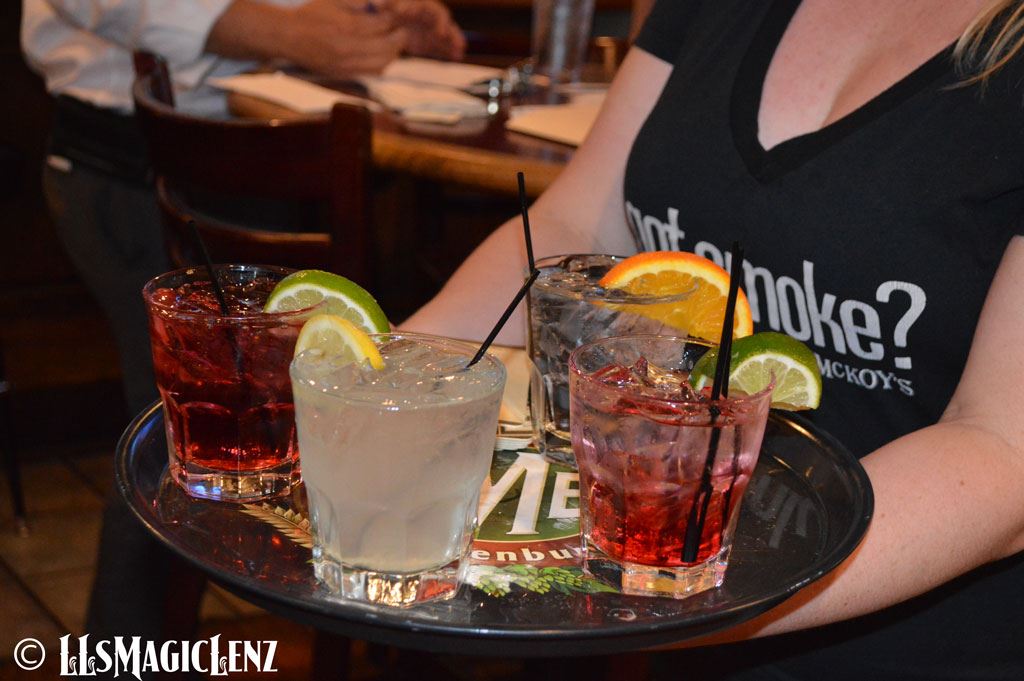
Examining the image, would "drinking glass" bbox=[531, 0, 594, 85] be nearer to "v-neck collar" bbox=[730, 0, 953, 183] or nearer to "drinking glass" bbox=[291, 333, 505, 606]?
"v-neck collar" bbox=[730, 0, 953, 183]

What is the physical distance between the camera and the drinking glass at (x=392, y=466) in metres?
0.80

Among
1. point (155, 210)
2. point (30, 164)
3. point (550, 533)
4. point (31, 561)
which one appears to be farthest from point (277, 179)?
point (30, 164)

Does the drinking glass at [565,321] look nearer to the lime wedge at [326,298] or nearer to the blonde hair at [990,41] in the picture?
the lime wedge at [326,298]

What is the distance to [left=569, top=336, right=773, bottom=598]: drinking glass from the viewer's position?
829 millimetres

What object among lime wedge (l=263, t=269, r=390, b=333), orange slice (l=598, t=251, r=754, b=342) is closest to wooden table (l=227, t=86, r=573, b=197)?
orange slice (l=598, t=251, r=754, b=342)

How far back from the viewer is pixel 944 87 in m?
1.16

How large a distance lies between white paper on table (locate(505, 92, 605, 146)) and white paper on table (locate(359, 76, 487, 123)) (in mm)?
90

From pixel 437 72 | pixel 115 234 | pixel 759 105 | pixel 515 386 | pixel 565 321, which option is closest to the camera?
pixel 565 321

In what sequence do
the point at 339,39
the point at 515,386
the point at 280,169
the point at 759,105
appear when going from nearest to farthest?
1. the point at 515,386
2. the point at 759,105
3. the point at 280,169
4. the point at 339,39

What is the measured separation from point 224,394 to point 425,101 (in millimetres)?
1471

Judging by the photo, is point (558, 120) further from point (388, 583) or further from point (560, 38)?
point (388, 583)

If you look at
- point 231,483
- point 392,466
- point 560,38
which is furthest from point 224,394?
point 560,38

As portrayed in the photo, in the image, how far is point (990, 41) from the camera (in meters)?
1.14

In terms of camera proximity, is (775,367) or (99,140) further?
(99,140)
